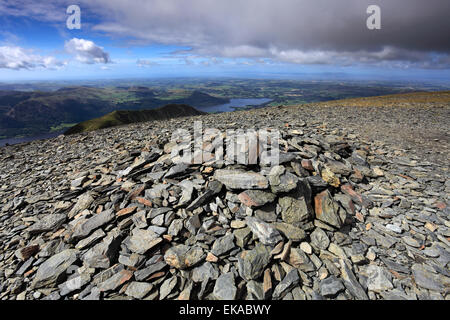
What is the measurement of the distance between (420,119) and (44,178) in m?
33.9

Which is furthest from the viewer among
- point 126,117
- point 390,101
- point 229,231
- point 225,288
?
point 126,117

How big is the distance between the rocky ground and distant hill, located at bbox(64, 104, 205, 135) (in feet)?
243

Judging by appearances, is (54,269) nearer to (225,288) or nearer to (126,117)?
(225,288)

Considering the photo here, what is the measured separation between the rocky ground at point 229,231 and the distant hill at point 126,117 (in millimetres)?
74158

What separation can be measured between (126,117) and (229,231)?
98.6m

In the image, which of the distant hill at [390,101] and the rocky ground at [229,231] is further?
the distant hill at [390,101]

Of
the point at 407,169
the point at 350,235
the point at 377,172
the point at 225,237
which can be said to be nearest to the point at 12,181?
the point at 225,237

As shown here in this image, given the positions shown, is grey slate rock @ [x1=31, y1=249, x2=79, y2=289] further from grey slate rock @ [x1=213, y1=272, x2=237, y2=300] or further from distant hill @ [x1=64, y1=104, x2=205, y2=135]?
distant hill @ [x1=64, y1=104, x2=205, y2=135]

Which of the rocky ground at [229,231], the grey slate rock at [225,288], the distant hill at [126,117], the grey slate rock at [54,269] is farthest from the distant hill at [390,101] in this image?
the distant hill at [126,117]

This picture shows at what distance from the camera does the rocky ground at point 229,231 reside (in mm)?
5246

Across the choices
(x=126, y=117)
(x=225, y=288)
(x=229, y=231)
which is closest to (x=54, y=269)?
(x=225, y=288)

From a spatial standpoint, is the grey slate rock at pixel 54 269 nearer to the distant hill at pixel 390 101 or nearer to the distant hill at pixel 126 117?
the distant hill at pixel 390 101

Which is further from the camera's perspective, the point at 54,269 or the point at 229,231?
the point at 229,231

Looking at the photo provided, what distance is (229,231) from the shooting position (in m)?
6.37
